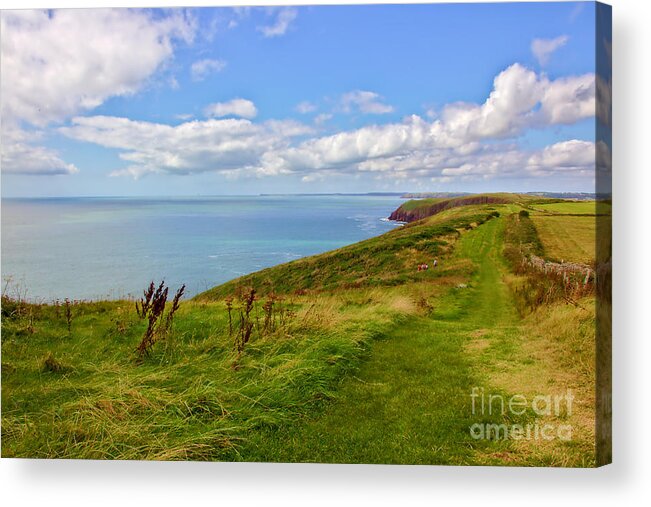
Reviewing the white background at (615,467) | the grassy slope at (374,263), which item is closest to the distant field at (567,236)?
the white background at (615,467)

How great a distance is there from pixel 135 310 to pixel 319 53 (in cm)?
362

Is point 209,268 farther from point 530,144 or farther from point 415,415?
point 530,144

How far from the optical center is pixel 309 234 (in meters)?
5.84

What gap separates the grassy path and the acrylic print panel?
2cm

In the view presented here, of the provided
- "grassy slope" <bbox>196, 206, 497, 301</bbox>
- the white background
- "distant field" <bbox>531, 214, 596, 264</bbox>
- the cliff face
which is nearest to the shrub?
"grassy slope" <bbox>196, 206, 497, 301</bbox>

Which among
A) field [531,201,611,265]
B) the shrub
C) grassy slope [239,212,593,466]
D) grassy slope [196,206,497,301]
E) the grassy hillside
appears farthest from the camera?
grassy slope [196,206,497,301]

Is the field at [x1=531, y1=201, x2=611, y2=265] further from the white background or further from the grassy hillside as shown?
the grassy hillside

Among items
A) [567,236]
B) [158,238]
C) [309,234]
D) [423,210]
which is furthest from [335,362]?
[567,236]

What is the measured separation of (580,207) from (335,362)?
3.02m

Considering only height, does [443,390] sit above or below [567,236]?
below

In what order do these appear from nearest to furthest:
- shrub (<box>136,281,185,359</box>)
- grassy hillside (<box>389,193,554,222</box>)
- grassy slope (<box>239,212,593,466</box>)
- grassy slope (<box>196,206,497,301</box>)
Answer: grassy slope (<box>239,212,593,466</box>), grassy hillside (<box>389,193,554,222</box>), shrub (<box>136,281,185,359</box>), grassy slope (<box>196,206,497,301</box>)

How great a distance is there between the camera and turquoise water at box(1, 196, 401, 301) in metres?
5.64

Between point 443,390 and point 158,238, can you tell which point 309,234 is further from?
point 443,390

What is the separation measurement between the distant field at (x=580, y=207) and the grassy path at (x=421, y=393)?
0.58 meters
